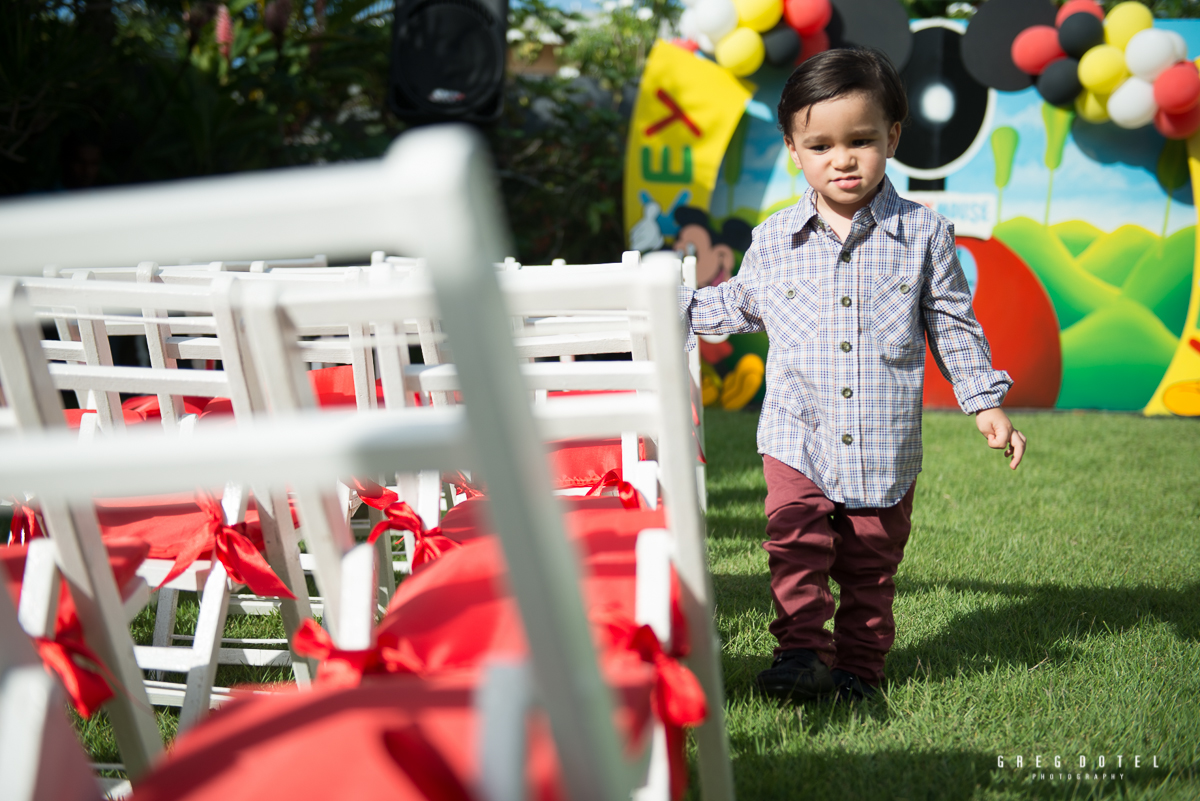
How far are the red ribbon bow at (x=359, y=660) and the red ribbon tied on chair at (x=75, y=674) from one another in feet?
0.76

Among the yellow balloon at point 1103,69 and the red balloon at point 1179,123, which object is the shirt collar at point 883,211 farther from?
the red balloon at point 1179,123

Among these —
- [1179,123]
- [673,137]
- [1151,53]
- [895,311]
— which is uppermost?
[1151,53]

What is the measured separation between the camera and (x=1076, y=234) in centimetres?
576

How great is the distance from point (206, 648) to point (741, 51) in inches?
199

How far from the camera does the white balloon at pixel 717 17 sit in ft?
18.4

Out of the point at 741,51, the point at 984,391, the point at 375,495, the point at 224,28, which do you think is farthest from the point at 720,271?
the point at 375,495

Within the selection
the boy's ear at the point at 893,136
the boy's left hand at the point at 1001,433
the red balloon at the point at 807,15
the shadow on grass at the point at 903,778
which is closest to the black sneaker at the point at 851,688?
the shadow on grass at the point at 903,778

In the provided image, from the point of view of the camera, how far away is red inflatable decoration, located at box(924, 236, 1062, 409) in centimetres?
583

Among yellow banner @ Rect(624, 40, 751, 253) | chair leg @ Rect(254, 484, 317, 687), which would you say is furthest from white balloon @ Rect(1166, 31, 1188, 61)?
chair leg @ Rect(254, 484, 317, 687)

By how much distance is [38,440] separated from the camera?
0.59 meters

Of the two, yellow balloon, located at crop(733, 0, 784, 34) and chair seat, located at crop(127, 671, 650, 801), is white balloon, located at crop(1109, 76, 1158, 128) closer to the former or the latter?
yellow balloon, located at crop(733, 0, 784, 34)

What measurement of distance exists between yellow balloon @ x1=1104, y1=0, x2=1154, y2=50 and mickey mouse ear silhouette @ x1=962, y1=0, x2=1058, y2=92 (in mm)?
379

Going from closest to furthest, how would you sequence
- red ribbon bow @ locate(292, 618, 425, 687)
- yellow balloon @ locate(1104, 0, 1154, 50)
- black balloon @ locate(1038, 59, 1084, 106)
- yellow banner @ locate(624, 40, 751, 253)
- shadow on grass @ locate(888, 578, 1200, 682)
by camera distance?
red ribbon bow @ locate(292, 618, 425, 687) → shadow on grass @ locate(888, 578, 1200, 682) → yellow balloon @ locate(1104, 0, 1154, 50) → black balloon @ locate(1038, 59, 1084, 106) → yellow banner @ locate(624, 40, 751, 253)

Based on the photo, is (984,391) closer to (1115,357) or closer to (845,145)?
(845,145)
